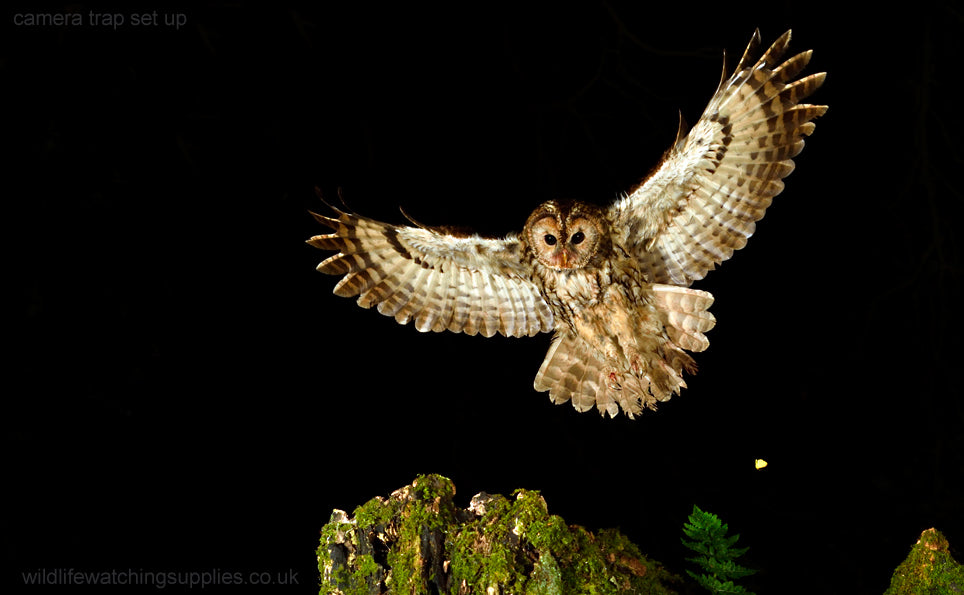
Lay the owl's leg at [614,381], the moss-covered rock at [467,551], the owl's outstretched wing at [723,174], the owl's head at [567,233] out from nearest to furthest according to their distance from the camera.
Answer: the moss-covered rock at [467,551] < the owl's outstretched wing at [723,174] < the owl's head at [567,233] < the owl's leg at [614,381]

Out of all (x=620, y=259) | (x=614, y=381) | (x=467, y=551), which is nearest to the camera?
(x=467, y=551)

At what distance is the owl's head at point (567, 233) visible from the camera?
2.51m

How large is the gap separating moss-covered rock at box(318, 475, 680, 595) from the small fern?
131 mm

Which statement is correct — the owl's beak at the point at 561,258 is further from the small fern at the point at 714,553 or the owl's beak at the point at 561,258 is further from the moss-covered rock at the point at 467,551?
the small fern at the point at 714,553

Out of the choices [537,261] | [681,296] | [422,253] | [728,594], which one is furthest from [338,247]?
[728,594]

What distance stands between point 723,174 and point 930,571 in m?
1.33

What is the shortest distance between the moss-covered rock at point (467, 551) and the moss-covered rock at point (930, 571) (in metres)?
0.71

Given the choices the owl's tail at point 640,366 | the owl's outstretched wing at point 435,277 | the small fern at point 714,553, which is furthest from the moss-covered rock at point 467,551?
the owl's outstretched wing at point 435,277

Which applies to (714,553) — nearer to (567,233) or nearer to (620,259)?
(620,259)

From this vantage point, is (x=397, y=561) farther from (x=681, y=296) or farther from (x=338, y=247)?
(x=681, y=296)

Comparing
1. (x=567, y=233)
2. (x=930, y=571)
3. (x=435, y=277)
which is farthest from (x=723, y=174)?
(x=930, y=571)

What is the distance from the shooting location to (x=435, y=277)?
284cm

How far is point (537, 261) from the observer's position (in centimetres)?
267

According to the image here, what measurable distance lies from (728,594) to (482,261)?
1.31m
